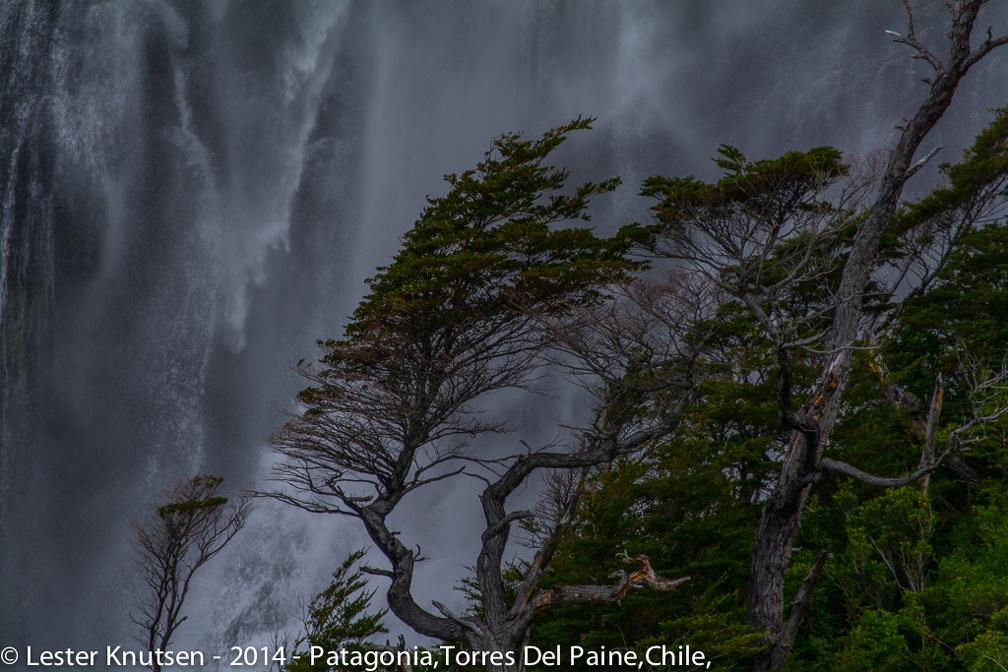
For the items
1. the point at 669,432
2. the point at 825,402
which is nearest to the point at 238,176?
the point at 669,432

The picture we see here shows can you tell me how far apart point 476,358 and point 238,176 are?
2663 centimetres

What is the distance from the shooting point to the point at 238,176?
33438 millimetres

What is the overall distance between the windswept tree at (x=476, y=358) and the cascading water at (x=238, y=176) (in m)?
19.5

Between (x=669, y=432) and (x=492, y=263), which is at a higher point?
(x=492, y=263)

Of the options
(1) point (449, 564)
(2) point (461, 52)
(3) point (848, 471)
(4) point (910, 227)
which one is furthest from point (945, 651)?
(2) point (461, 52)

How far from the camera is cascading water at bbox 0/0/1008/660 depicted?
3014 centimetres

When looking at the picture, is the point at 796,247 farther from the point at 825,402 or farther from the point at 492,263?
the point at 492,263

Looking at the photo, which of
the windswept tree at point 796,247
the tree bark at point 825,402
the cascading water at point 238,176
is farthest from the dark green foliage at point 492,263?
the cascading water at point 238,176

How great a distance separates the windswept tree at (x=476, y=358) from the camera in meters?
9.23

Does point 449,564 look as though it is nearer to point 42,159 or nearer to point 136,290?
point 136,290

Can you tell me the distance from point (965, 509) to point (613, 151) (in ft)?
73.1

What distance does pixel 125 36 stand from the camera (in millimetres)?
33281

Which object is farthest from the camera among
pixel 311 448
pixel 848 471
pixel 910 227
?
pixel 910 227

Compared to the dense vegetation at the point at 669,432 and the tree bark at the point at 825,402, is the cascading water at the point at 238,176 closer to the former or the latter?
the dense vegetation at the point at 669,432
